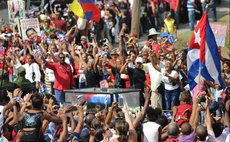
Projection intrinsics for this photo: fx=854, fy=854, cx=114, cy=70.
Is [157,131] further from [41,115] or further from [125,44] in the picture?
[125,44]

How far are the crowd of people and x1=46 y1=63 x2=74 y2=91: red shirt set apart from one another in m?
0.02

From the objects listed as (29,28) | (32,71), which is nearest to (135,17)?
(29,28)

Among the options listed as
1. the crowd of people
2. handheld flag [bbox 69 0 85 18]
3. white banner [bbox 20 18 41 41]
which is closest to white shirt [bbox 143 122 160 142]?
the crowd of people

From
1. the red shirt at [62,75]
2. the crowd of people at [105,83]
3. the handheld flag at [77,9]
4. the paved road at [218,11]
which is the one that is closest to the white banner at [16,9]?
the crowd of people at [105,83]

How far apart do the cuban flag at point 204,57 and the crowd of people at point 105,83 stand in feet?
0.79

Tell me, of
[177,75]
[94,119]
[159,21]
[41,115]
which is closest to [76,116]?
[94,119]

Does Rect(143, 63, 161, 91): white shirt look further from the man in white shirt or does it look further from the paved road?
the paved road

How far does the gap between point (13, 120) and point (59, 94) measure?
5652 mm

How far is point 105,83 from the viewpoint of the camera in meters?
17.6

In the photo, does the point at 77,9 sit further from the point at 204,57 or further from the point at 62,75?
the point at 204,57

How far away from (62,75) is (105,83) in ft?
3.20

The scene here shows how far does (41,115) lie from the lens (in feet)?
36.7

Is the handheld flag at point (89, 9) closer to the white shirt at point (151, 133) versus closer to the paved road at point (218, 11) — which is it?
the paved road at point (218, 11)

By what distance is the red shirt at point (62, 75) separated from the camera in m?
17.9
